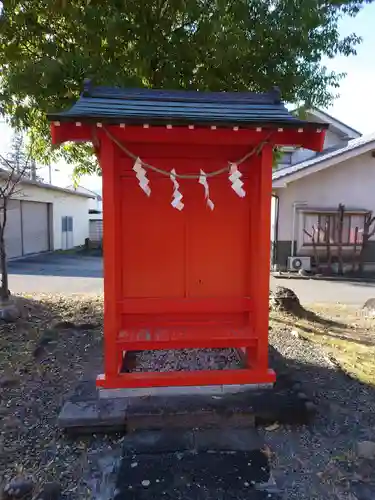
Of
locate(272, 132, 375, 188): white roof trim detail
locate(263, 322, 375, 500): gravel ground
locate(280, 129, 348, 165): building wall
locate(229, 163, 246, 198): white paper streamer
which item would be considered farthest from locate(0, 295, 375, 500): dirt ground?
locate(280, 129, 348, 165): building wall

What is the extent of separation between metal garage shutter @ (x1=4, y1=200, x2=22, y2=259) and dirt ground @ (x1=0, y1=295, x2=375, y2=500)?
797 centimetres

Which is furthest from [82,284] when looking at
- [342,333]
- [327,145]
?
[327,145]

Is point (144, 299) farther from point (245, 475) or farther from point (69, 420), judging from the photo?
point (245, 475)

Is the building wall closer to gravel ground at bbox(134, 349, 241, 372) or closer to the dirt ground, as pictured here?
the dirt ground

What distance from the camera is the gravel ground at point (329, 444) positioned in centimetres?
225

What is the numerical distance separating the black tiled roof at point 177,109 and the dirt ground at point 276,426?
2428mm

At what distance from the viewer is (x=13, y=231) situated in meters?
13.0

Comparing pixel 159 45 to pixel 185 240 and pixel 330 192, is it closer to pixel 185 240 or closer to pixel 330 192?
pixel 185 240

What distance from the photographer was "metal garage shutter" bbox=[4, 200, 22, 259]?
1268cm

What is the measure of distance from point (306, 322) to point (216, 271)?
Result: 3.34m

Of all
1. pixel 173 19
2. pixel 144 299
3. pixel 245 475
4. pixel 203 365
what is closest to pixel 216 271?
pixel 144 299

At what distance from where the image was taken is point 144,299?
131 inches

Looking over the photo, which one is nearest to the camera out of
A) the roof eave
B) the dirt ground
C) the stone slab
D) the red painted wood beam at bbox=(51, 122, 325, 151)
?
the stone slab

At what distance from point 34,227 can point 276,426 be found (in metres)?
14.0
